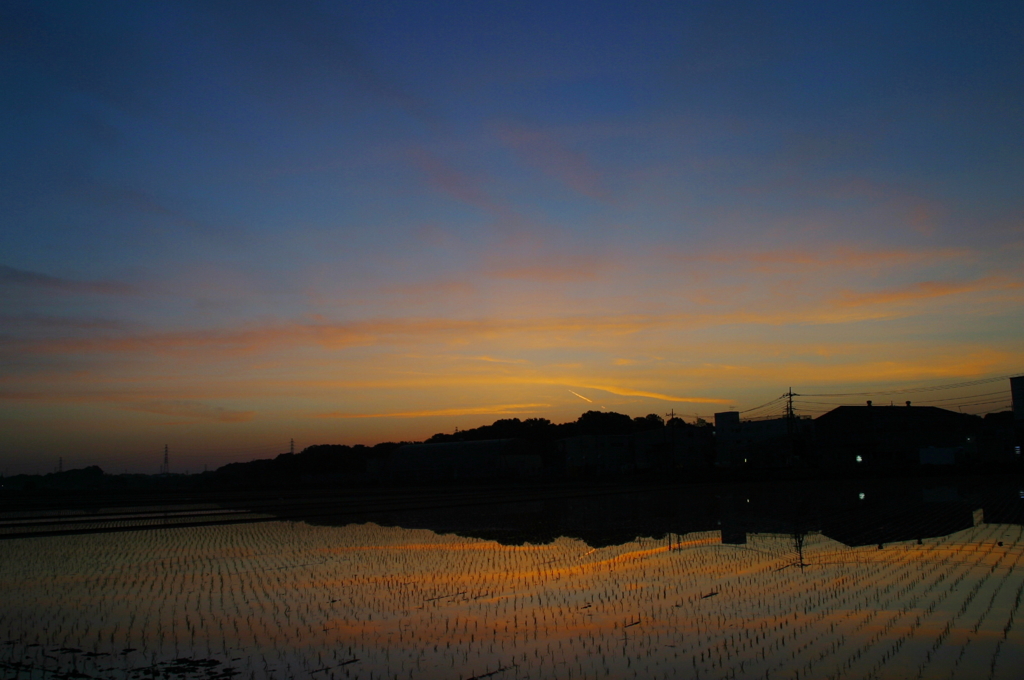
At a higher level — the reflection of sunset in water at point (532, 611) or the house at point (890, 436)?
the house at point (890, 436)

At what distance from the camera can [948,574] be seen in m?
15.9

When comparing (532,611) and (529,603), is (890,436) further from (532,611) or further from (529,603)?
(532,611)

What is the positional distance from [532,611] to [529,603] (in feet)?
2.23

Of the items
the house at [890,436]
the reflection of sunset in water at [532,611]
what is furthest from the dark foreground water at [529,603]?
the house at [890,436]

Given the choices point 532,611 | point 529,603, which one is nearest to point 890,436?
point 529,603

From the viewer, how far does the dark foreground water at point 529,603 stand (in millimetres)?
9945

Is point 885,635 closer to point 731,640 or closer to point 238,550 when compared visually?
point 731,640

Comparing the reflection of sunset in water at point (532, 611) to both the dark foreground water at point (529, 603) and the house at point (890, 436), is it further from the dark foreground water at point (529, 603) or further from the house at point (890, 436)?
the house at point (890, 436)

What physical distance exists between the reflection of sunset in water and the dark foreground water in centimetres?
5

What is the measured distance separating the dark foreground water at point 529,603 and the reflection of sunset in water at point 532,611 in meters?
0.05

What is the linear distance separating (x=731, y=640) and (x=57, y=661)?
9.63 m

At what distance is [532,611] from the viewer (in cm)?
1304

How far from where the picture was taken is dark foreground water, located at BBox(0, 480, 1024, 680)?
995 cm

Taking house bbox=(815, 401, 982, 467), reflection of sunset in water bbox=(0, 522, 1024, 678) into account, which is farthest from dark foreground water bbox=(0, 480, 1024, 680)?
house bbox=(815, 401, 982, 467)
